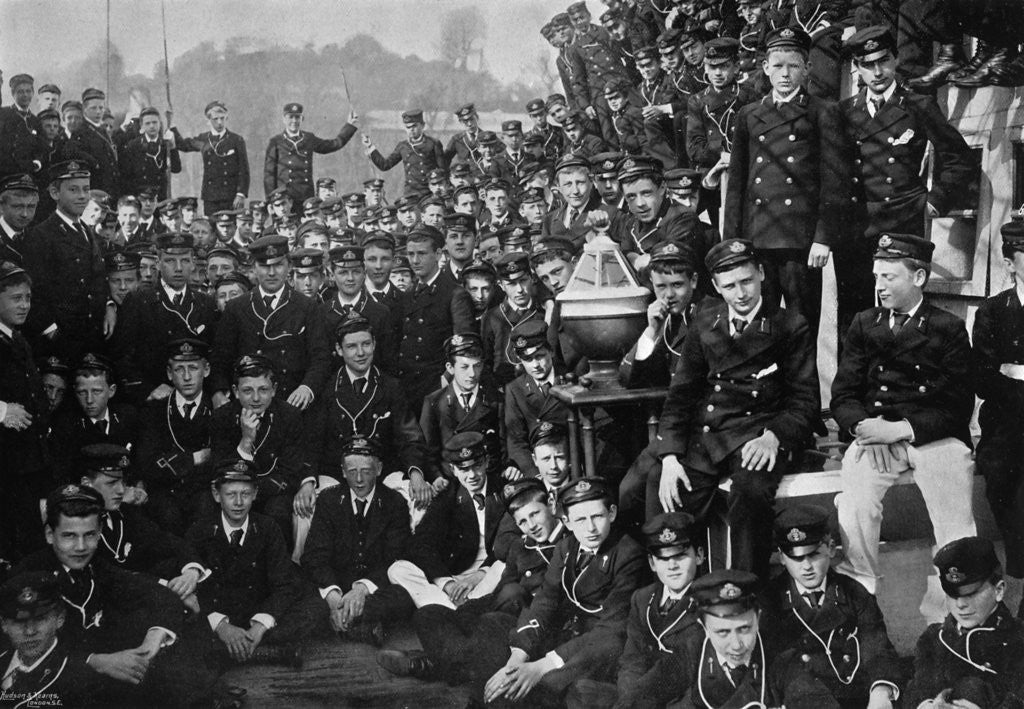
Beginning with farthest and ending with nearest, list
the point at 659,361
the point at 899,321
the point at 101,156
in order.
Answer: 1. the point at 101,156
2. the point at 659,361
3. the point at 899,321

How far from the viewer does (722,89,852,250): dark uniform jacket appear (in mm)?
4027

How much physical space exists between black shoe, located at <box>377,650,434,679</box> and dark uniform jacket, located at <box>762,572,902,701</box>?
4.29 feet

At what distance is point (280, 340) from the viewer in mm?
4867

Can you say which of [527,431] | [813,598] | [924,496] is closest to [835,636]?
[813,598]

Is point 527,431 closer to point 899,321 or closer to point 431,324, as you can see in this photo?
point 431,324

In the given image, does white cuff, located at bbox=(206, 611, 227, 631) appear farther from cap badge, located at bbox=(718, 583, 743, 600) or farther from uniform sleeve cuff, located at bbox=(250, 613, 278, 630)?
cap badge, located at bbox=(718, 583, 743, 600)

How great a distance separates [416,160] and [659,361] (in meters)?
3.58

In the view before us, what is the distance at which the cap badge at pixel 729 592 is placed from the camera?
336 cm

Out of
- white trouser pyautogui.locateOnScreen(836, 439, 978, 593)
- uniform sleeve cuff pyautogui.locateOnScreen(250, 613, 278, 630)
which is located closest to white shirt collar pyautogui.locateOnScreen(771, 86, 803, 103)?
white trouser pyautogui.locateOnScreen(836, 439, 978, 593)

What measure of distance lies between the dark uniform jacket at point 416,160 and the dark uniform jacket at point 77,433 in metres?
2.59

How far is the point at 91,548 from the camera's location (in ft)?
13.1

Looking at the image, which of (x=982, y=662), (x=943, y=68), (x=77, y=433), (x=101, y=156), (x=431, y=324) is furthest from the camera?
(x=101, y=156)

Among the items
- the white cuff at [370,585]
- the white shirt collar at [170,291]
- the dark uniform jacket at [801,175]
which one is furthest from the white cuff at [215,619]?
the dark uniform jacket at [801,175]

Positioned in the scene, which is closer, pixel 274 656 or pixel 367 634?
pixel 274 656
